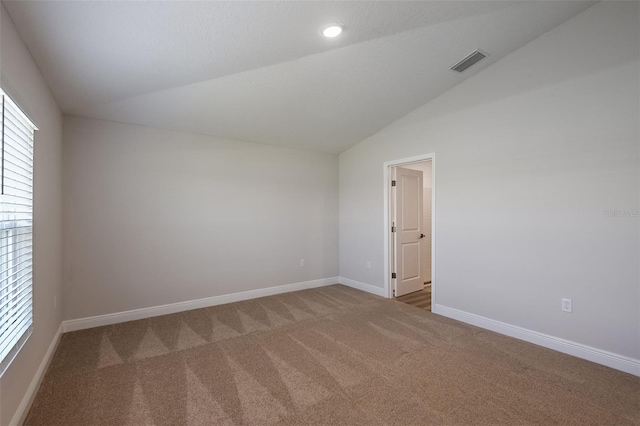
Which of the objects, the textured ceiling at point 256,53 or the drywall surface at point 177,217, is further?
the drywall surface at point 177,217

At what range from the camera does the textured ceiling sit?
6.65 feet

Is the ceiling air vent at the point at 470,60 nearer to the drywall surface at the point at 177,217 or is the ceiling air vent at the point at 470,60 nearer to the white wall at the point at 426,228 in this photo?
the white wall at the point at 426,228

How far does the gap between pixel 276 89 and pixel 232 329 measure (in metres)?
2.66

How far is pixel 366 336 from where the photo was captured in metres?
3.14

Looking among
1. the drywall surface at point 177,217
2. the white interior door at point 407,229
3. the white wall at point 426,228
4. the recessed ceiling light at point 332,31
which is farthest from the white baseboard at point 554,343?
the recessed ceiling light at point 332,31

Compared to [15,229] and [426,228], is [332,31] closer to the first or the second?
[15,229]

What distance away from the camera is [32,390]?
2072 mm

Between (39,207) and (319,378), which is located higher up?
(39,207)

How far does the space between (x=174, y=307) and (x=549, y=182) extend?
4473mm

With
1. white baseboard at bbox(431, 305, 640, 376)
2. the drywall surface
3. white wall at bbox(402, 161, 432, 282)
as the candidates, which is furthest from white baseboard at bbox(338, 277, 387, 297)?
white baseboard at bbox(431, 305, 640, 376)

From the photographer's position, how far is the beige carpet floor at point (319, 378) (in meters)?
1.93

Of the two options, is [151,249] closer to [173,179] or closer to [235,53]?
[173,179]

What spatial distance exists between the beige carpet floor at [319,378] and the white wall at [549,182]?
0.43 meters

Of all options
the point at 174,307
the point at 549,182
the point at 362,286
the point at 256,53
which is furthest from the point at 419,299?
the point at 256,53
